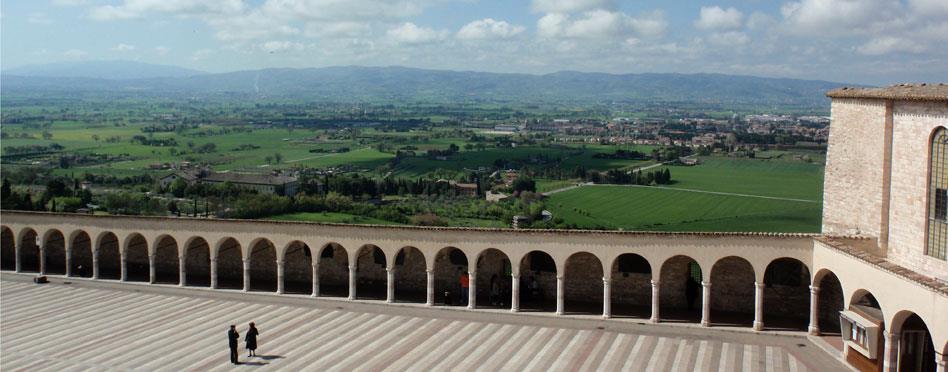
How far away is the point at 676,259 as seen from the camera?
30.4 meters

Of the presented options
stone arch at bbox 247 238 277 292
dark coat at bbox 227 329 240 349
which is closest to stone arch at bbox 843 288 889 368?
dark coat at bbox 227 329 240 349

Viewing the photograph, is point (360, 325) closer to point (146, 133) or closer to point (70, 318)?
point (70, 318)

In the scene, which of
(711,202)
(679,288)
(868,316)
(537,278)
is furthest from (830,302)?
(711,202)

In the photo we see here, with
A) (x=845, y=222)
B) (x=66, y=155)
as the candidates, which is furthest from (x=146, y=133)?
(x=845, y=222)

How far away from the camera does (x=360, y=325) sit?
28766mm

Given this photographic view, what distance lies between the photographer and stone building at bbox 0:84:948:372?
886 inches

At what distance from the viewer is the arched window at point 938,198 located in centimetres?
2217

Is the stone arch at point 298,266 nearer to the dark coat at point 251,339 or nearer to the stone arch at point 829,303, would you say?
the dark coat at point 251,339

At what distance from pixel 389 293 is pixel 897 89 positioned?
18752 millimetres

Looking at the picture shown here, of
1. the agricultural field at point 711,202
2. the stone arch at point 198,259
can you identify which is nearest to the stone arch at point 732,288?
the stone arch at point 198,259

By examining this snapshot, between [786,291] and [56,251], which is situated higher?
[786,291]

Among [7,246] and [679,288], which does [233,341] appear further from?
[7,246]

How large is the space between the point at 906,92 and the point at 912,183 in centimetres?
264

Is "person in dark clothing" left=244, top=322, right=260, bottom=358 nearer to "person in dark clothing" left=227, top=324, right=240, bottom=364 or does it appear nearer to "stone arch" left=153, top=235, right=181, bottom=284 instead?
"person in dark clothing" left=227, top=324, right=240, bottom=364
